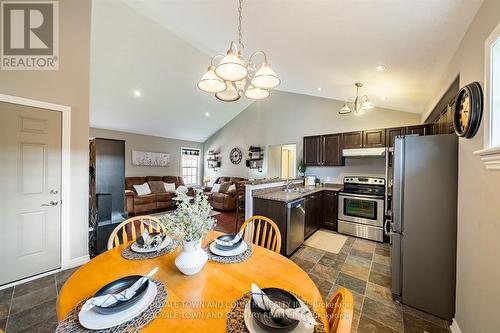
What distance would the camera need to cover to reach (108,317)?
0.77m

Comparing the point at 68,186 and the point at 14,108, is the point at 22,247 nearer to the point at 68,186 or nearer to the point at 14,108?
the point at 68,186

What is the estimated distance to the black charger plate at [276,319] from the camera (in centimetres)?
72

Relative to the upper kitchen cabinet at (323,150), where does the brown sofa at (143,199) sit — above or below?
below

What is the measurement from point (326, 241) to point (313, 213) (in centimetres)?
56

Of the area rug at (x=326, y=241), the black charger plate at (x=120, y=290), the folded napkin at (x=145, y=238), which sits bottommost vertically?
the area rug at (x=326, y=241)

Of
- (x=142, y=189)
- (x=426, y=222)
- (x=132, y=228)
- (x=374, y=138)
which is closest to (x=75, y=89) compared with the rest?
(x=132, y=228)

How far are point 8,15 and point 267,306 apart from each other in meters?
3.75

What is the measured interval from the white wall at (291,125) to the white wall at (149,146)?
1280 mm

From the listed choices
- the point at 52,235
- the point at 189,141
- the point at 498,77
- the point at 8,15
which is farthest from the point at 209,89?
the point at 189,141

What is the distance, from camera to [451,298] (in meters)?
1.75

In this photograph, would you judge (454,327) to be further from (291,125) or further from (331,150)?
(291,125)


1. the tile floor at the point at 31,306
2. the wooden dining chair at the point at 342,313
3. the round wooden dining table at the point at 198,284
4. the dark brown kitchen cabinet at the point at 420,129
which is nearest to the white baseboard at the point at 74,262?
the tile floor at the point at 31,306

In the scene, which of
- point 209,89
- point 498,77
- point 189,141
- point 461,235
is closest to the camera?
point 498,77

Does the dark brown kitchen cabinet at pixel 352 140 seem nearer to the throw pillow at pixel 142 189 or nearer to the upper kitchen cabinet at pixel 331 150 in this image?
the upper kitchen cabinet at pixel 331 150
